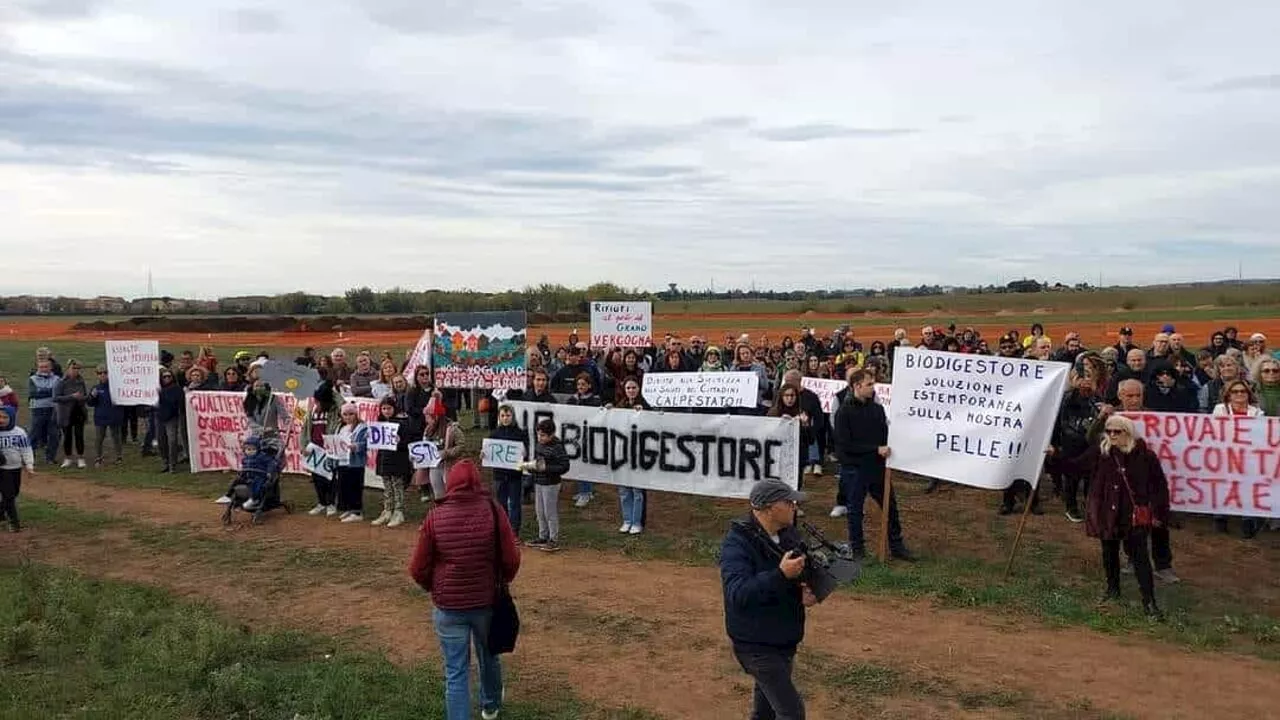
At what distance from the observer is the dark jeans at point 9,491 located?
41.3 ft

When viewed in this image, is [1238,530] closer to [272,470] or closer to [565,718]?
[565,718]

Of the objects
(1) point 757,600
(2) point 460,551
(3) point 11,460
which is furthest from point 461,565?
(3) point 11,460

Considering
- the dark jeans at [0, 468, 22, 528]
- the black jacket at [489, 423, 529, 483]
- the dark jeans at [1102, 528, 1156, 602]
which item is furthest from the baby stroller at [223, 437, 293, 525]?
the dark jeans at [1102, 528, 1156, 602]

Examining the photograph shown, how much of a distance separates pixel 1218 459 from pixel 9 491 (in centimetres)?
1483

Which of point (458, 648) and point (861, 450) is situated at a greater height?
point (861, 450)

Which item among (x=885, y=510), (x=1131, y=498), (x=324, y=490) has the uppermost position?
(x=1131, y=498)

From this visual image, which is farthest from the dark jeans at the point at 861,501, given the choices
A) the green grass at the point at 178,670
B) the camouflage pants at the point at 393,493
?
the camouflage pants at the point at 393,493

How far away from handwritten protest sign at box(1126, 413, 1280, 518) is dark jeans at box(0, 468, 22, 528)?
13.9 metres

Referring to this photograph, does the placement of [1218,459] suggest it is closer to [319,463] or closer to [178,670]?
[178,670]

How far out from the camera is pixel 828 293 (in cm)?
15062

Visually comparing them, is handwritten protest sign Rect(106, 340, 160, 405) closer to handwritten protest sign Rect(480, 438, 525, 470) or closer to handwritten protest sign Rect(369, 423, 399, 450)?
handwritten protest sign Rect(369, 423, 399, 450)

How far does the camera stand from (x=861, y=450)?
34.4 feet

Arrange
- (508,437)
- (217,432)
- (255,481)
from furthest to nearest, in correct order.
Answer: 1. (217,432)
2. (255,481)
3. (508,437)

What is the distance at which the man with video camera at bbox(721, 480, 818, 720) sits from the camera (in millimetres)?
4992
